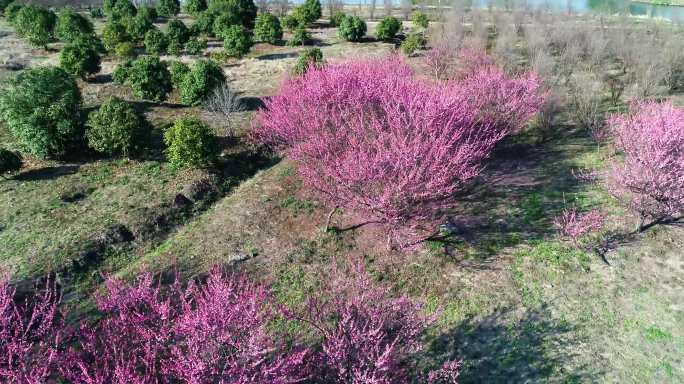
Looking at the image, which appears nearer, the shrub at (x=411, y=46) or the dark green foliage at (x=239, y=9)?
the shrub at (x=411, y=46)

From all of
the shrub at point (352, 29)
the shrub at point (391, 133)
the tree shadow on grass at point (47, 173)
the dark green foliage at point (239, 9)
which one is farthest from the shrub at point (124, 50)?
the shrub at point (352, 29)

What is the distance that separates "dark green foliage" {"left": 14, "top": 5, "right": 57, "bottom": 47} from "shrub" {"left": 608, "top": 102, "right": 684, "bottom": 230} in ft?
114

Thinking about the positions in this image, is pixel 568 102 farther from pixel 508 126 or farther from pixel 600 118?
pixel 508 126

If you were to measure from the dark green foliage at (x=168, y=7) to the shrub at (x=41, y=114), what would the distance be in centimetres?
2657

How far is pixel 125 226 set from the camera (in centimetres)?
1452

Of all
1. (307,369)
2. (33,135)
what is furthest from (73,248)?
(307,369)

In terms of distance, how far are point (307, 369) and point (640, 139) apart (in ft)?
39.4

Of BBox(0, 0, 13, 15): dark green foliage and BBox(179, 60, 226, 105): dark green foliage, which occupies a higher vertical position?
BBox(0, 0, 13, 15): dark green foliage

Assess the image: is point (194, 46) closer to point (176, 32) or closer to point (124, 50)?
point (176, 32)

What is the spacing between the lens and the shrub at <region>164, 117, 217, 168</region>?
1667 cm

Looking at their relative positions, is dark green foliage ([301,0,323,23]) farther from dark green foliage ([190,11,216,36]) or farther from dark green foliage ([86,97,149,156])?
dark green foliage ([86,97,149,156])

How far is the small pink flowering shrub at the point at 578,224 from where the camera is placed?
518 inches

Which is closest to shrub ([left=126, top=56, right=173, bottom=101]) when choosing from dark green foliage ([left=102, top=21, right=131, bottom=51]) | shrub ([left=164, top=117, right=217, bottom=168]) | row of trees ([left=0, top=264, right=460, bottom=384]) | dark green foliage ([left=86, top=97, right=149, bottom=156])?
dark green foliage ([left=86, top=97, right=149, bottom=156])

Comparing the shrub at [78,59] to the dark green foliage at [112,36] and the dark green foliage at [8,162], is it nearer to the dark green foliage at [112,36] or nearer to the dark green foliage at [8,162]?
the dark green foliage at [112,36]
